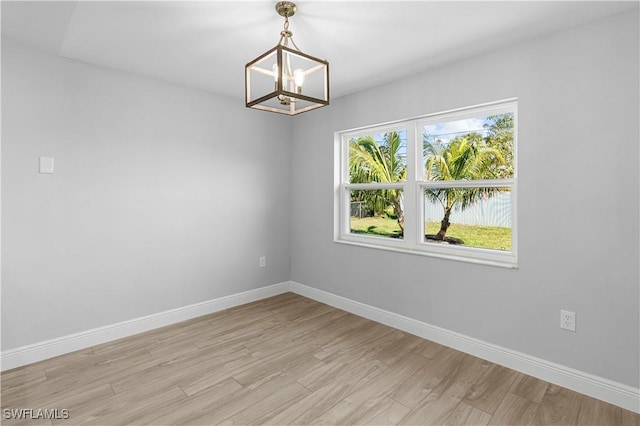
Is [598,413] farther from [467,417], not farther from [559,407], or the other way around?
[467,417]

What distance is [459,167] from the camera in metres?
2.84

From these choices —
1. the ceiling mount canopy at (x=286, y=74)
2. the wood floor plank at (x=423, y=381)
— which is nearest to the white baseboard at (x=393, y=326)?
the wood floor plank at (x=423, y=381)

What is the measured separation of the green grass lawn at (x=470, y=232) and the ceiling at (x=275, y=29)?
140 centimetres

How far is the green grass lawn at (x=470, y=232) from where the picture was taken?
8.50 feet

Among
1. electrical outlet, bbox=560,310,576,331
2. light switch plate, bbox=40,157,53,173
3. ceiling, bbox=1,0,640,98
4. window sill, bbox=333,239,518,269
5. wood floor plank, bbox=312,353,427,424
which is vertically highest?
ceiling, bbox=1,0,640,98

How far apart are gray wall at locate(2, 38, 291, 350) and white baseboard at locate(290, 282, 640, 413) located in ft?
5.44

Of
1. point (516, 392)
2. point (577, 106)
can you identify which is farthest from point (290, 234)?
point (577, 106)

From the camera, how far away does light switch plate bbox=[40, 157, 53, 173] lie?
2.50 m

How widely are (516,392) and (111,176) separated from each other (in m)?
3.54

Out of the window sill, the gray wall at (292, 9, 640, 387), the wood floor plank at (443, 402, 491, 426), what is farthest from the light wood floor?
the window sill

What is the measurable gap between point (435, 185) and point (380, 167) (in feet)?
2.27

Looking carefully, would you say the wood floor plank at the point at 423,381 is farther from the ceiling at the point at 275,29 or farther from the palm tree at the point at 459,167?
the ceiling at the point at 275,29

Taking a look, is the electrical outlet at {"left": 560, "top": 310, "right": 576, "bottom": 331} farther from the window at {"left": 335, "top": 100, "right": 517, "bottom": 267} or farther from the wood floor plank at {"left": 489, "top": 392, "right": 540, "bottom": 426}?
the wood floor plank at {"left": 489, "top": 392, "right": 540, "bottom": 426}

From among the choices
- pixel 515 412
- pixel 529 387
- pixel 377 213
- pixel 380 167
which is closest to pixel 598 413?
pixel 529 387
